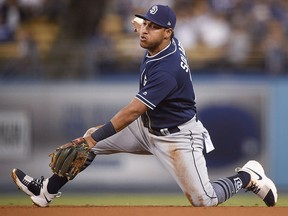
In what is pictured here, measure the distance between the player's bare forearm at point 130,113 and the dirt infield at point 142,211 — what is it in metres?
0.72

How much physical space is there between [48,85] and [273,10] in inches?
161

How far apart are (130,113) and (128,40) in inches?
301

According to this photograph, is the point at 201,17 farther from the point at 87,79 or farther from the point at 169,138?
the point at 169,138

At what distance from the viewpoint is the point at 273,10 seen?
50.7ft

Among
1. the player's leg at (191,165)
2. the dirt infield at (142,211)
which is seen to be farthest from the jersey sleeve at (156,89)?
the dirt infield at (142,211)

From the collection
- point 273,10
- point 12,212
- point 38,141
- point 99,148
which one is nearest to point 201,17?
point 273,10

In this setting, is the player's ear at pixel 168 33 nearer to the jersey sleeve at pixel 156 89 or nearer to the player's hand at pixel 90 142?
the jersey sleeve at pixel 156 89

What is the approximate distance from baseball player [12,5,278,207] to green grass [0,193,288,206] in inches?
137

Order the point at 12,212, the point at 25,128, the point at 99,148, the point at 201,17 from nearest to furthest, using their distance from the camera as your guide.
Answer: the point at 12,212
the point at 99,148
the point at 25,128
the point at 201,17

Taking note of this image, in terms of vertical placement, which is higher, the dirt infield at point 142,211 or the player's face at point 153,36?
the player's face at point 153,36

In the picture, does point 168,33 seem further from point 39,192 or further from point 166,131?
point 39,192

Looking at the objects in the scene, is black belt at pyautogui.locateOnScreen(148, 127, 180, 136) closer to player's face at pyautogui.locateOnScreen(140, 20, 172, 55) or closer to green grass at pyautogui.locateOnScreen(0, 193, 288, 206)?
player's face at pyautogui.locateOnScreen(140, 20, 172, 55)

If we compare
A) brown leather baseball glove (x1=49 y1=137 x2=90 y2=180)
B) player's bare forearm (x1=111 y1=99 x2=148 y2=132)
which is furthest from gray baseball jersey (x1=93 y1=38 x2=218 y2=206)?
brown leather baseball glove (x1=49 y1=137 x2=90 y2=180)

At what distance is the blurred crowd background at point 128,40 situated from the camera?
1435 centimetres
